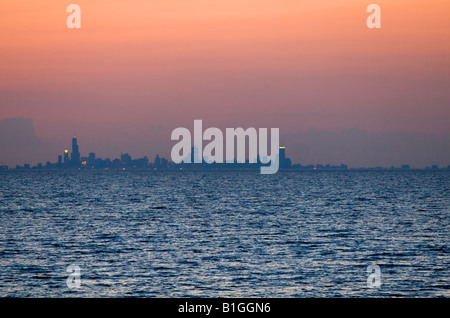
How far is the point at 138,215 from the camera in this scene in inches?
2872

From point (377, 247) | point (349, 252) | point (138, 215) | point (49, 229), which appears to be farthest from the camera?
point (138, 215)

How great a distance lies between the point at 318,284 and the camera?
98.9 ft

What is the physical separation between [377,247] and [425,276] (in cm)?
1185

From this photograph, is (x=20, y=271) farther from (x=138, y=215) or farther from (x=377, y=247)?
(x=138, y=215)

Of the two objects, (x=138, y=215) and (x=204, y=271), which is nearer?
(x=204, y=271)
